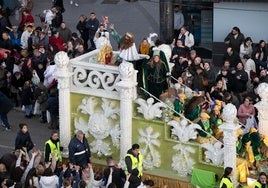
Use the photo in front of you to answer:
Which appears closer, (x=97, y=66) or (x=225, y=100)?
(x=97, y=66)

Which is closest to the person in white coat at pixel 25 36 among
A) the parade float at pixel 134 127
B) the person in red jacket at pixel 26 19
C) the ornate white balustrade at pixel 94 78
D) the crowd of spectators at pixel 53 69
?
the crowd of spectators at pixel 53 69

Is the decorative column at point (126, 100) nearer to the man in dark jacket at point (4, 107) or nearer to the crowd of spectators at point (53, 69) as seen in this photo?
the crowd of spectators at point (53, 69)

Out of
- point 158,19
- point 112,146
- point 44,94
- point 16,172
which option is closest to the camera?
point 16,172

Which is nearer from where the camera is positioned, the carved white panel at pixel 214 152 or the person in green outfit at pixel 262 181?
the person in green outfit at pixel 262 181

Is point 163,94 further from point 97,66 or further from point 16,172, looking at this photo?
point 16,172

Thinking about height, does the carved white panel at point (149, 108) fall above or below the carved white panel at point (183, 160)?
above

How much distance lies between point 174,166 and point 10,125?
6.07 metres

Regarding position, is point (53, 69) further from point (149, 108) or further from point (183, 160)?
point (183, 160)

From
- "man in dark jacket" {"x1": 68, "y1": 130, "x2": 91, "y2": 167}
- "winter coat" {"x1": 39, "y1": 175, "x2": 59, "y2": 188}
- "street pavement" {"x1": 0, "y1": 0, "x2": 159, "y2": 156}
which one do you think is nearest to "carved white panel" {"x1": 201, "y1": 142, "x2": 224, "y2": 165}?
"man in dark jacket" {"x1": 68, "y1": 130, "x2": 91, "y2": 167}

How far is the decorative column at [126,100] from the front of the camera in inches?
914

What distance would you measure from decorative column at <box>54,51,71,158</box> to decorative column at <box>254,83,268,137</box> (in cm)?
463

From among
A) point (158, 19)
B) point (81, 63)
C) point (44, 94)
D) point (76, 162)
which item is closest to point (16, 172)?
point (76, 162)

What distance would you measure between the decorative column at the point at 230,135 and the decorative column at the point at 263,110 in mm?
1335

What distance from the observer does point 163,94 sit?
24297 mm
